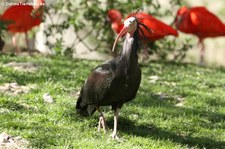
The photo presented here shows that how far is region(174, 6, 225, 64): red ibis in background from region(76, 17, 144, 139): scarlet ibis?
20.7 feet

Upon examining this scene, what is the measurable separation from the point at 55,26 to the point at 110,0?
1.47 m

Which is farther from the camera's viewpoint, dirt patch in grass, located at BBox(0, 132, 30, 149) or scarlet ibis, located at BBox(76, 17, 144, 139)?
scarlet ibis, located at BBox(76, 17, 144, 139)

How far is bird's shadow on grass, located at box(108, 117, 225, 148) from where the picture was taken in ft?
21.9

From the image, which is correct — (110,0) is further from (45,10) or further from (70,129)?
(70,129)

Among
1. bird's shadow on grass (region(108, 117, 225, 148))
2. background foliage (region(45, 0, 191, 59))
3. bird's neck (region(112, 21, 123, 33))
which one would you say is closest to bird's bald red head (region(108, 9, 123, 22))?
bird's neck (region(112, 21, 123, 33))

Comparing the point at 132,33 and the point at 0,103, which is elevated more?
the point at 132,33

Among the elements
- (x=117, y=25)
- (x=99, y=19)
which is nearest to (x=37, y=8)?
(x=117, y=25)

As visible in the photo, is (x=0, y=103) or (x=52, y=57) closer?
(x=0, y=103)

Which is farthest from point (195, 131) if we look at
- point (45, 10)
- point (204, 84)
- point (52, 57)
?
point (45, 10)

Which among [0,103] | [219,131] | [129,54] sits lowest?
[219,131]

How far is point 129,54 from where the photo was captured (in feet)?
20.2

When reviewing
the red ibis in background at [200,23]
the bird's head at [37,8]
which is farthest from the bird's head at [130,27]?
the red ibis in background at [200,23]

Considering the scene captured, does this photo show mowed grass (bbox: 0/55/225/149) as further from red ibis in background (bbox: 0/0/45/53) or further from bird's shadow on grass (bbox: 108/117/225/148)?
red ibis in background (bbox: 0/0/45/53)

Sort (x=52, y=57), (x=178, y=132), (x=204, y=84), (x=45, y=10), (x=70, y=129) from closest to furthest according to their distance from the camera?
(x=70, y=129)
(x=178, y=132)
(x=204, y=84)
(x=52, y=57)
(x=45, y=10)
